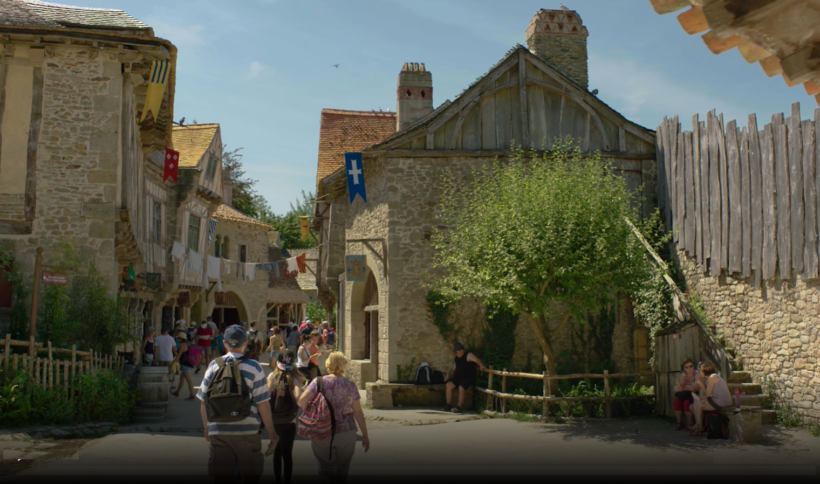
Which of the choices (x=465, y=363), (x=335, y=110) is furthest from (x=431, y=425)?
(x=335, y=110)

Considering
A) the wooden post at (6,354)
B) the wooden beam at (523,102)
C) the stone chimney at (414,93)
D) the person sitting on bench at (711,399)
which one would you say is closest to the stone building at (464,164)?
the wooden beam at (523,102)

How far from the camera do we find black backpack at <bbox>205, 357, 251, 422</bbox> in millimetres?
5098

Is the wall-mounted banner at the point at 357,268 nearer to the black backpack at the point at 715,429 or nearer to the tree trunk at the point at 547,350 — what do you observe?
the tree trunk at the point at 547,350

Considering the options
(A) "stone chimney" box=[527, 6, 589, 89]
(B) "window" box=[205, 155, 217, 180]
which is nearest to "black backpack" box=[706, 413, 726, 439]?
(A) "stone chimney" box=[527, 6, 589, 89]

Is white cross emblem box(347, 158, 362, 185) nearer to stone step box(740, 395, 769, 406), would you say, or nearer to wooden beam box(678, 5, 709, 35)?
stone step box(740, 395, 769, 406)

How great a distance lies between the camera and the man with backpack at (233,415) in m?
5.11

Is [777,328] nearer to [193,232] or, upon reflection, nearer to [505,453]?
[505,453]

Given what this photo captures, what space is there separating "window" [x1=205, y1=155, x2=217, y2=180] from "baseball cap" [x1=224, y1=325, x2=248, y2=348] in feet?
60.8

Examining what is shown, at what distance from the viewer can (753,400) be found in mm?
10945

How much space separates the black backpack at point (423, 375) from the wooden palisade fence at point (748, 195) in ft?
17.1

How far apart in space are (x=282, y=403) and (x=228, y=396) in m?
1.76

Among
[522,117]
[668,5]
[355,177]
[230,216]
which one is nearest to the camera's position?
[668,5]

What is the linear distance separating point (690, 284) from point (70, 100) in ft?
36.4

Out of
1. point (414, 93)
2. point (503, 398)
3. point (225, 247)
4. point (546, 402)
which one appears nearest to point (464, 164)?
point (414, 93)
